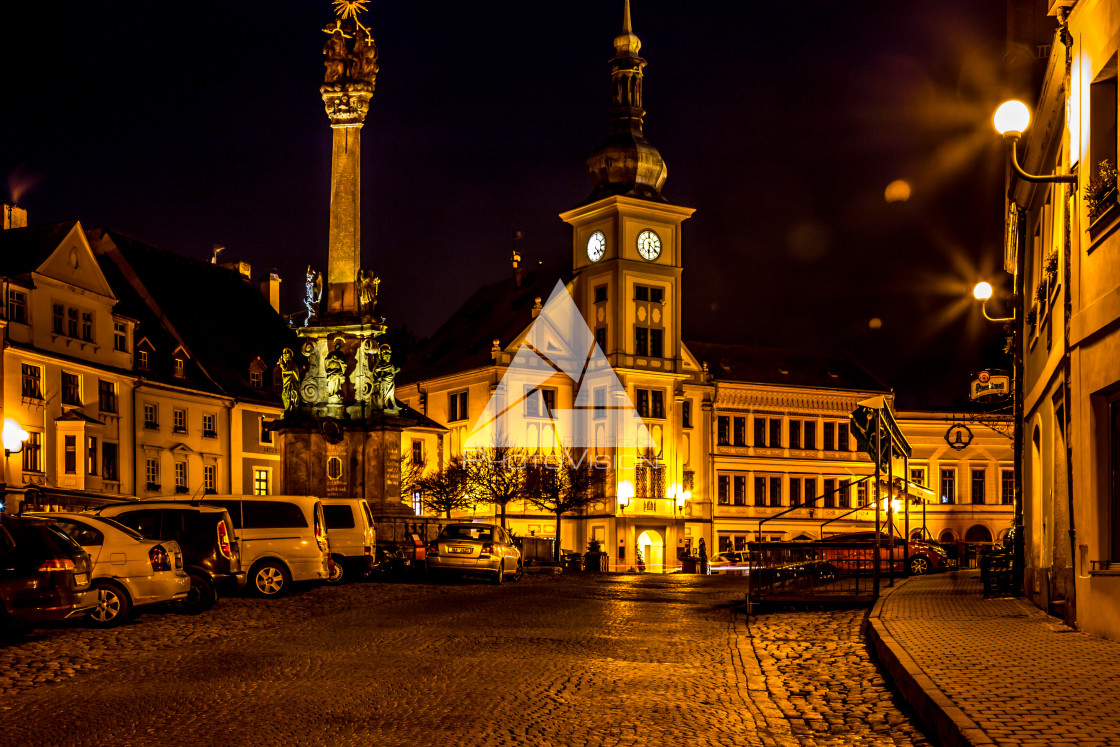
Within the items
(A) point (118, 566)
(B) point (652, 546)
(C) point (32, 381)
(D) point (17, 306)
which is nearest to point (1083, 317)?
(A) point (118, 566)

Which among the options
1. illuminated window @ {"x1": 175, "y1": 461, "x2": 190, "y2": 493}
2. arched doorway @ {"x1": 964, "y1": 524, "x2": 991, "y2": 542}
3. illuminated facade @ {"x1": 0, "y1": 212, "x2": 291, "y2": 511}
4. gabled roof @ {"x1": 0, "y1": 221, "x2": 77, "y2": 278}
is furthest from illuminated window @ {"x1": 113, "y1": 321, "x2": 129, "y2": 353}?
arched doorway @ {"x1": 964, "y1": 524, "x2": 991, "y2": 542}

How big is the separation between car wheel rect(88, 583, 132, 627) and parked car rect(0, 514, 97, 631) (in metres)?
1.62

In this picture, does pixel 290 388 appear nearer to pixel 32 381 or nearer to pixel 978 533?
pixel 32 381

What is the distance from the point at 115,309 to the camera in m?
56.9

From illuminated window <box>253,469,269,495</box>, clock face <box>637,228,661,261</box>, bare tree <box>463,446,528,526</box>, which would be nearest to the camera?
bare tree <box>463,446,528,526</box>

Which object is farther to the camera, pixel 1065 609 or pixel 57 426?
pixel 57 426

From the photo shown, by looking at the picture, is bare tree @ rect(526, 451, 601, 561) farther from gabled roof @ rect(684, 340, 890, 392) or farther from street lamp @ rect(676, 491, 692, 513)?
gabled roof @ rect(684, 340, 890, 392)

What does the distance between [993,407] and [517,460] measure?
4252cm

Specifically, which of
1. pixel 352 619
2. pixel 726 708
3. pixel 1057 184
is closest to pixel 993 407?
pixel 1057 184

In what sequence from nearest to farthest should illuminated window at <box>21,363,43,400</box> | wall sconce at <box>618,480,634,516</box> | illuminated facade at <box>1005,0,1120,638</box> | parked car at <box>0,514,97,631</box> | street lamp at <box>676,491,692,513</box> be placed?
illuminated facade at <box>1005,0,1120,638</box>
parked car at <box>0,514,97,631</box>
illuminated window at <box>21,363,43,400</box>
wall sconce at <box>618,480,634,516</box>
street lamp at <box>676,491,692,513</box>

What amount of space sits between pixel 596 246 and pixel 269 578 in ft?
177

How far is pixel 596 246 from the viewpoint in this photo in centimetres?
7731

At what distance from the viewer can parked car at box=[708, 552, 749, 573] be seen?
5750 cm

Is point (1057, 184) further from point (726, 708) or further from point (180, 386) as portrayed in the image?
point (180, 386)
